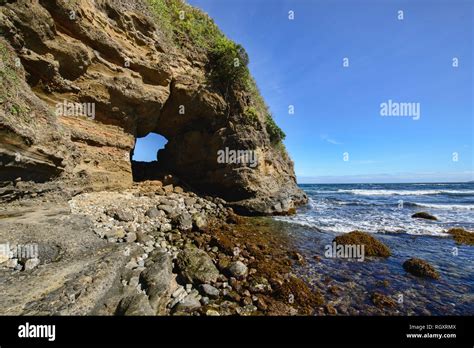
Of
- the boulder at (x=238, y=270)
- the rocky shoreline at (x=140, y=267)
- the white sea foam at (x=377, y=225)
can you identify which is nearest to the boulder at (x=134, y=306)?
the rocky shoreline at (x=140, y=267)

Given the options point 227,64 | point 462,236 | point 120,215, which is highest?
point 227,64

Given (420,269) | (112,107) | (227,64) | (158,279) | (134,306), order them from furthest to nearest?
(227,64), (112,107), (420,269), (158,279), (134,306)

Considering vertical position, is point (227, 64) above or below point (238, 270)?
above

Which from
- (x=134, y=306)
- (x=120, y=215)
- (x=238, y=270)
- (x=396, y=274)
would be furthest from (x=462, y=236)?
(x=120, y=215)

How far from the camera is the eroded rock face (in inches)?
339

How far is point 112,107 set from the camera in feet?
45.9

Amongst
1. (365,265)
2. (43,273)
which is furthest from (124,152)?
(365,265)

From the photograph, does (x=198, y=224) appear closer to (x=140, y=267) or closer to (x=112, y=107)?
(x=140, y=267)

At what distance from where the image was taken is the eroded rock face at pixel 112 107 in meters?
8.61

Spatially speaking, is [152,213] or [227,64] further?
[227,64]

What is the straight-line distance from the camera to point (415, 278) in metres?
8.21

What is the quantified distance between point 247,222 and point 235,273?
25.6ft

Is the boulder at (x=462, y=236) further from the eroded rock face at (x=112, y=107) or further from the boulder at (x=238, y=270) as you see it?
the boulder at (x=238, y=270)
